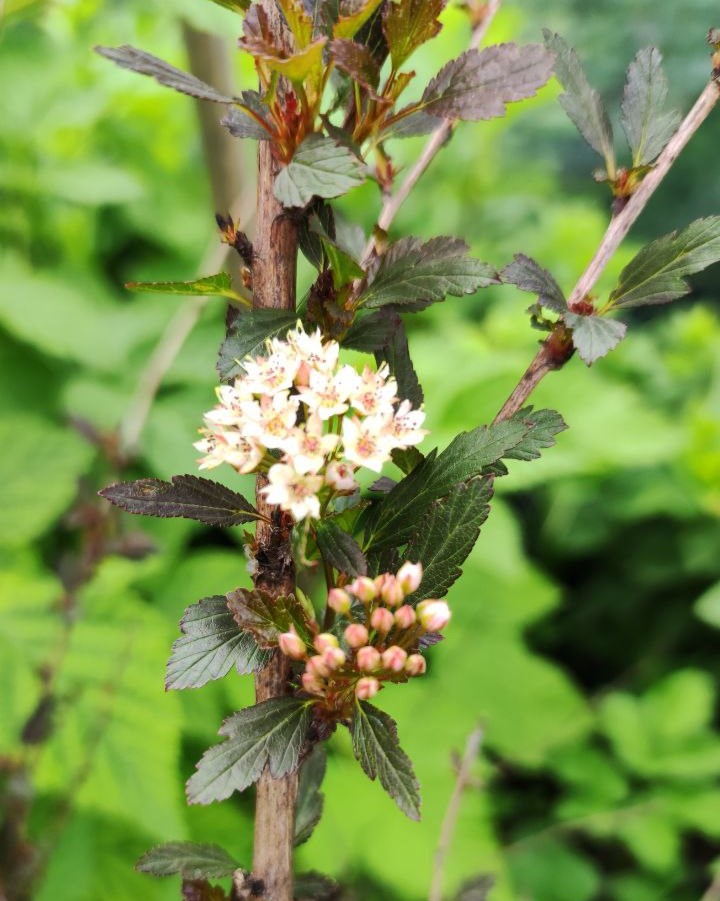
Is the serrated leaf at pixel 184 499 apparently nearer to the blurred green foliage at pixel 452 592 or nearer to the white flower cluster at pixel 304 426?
the white flower cluster at pixel 304 426

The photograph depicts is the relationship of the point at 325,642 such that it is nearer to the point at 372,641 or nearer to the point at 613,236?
the point at 372,641

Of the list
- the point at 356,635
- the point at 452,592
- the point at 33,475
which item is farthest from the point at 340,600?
the point at 452,592

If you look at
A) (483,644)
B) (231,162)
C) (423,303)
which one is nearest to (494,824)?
(483,644)

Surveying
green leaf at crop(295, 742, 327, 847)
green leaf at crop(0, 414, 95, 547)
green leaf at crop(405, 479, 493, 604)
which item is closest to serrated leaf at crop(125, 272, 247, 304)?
green leaf at crop(405, 479, 493, 604)

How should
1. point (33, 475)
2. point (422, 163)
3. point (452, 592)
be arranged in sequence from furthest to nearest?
1. point (452, 592)
2. point (33, 475)
3. point (422, 163)

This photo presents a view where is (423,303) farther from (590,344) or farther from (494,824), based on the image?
(494,824)

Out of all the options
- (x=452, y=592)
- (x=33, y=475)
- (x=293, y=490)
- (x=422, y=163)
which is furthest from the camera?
(x=452, y=592)

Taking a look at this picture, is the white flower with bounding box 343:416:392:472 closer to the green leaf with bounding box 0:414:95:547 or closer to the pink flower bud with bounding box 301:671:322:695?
the pink flower bud with bounding box 301:671:322:695
